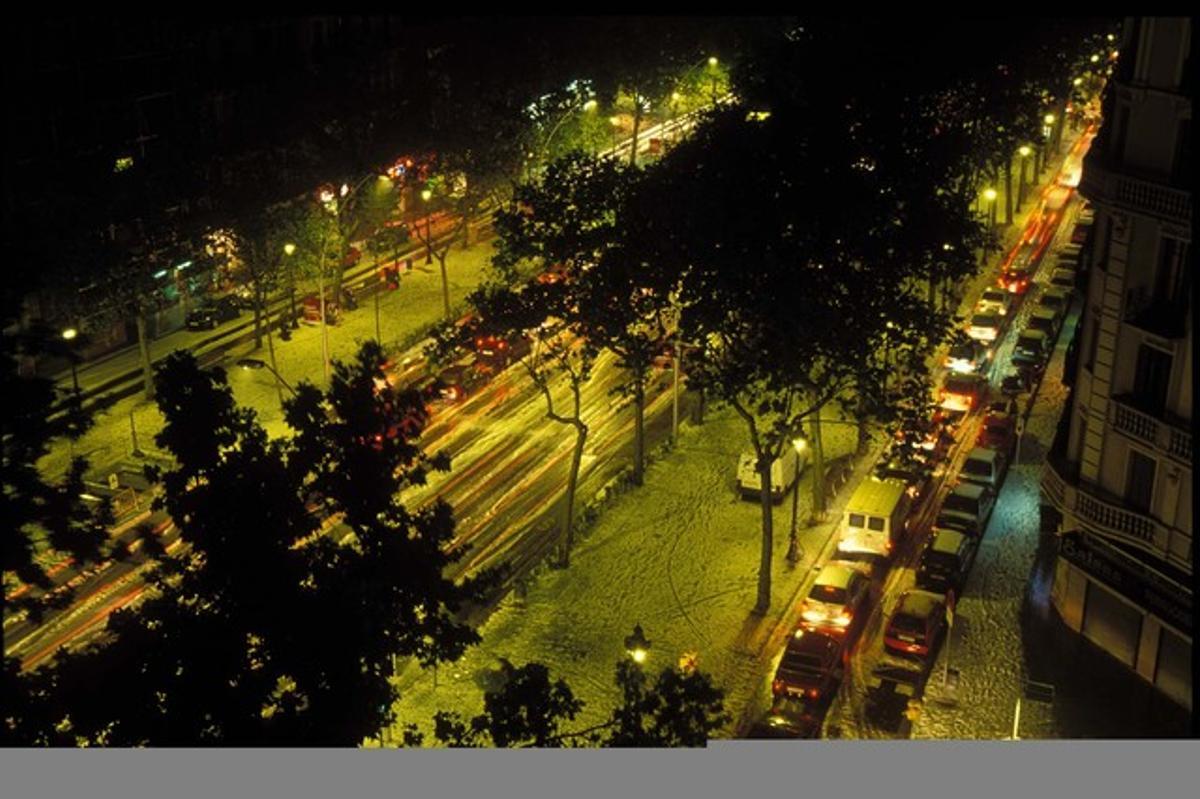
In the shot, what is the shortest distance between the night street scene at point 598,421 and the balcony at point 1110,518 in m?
0.10

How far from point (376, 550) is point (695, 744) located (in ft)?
22.7

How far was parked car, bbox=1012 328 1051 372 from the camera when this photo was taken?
5462 cm

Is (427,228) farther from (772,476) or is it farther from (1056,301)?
(772,476)

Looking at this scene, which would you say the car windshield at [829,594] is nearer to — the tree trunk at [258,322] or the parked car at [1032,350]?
the parked car at [1032,350]

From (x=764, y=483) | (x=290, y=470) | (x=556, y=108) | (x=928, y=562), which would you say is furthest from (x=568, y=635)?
(x=556, y=108)

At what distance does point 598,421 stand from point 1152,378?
22.0 metres

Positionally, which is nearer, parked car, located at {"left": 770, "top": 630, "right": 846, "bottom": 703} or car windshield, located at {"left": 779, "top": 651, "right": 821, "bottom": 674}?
parked car, located at {"left": 770, "top": 630, "right": 846, "bottom": 703}

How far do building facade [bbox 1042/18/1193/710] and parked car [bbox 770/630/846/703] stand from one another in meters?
6.57

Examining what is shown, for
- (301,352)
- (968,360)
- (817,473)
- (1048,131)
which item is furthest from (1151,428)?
(1048,131)

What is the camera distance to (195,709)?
2480 cm

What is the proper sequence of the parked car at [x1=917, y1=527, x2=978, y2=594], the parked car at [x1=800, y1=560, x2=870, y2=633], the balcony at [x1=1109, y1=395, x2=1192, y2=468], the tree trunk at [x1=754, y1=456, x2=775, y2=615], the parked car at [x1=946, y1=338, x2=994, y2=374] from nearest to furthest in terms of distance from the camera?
the balcony at [x1=1109, y1=395, x2=1192, y2=468] < the parked car at [x1=800, y1=560, x2=870, y2=633] < the tree trunk at [x1=754, y1=456, x2=775, y2=615] < the parked car at [x1=917, y1=527, x2=978, y2=594] < the parked car at [x1=946, y1=338, x2=994, y2=374]

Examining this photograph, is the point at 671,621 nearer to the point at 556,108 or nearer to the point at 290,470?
the point at 290,470

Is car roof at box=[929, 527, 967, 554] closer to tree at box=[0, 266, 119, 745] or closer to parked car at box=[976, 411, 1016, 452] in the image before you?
parked car at box=[976, 411, 1016, 452]

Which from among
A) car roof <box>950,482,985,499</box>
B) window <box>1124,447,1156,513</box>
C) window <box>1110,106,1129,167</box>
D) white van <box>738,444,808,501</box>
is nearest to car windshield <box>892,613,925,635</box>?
window <box>1124,447,1156,513</box>
